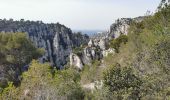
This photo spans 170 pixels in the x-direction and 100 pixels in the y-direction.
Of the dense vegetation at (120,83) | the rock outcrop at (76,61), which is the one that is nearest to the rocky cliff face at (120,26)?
the rock outcrop at (76,61)

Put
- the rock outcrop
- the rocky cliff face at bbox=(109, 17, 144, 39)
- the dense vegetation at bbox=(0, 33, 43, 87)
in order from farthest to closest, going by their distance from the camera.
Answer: the rock outcrop
the rocky cliff face at bbox=(109, 17, 144, 39)
the dense vegetation at bbox=(0, 33, 43, 87)

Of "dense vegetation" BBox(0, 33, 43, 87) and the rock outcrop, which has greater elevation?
"dense vegetation" BBox(0, 33, 43, 87)

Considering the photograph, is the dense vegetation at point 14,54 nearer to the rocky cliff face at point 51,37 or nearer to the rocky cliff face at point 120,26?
the rocky cliff face at point 120,26

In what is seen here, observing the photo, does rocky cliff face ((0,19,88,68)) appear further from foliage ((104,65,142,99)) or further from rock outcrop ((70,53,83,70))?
foliage ((104,65,142,99))

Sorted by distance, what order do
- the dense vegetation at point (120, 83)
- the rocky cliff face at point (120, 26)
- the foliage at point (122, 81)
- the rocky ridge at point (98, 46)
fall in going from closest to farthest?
1. the dense vegetation at point (120, 83)
2. the foliage at point (122, 81)
3. the rocky cliff face at point (120, 26)
4. the rocky ridge at point (98, 46)

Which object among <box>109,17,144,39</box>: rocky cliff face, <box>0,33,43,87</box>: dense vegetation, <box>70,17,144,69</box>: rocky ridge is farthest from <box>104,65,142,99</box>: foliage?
<box>70,17,144,69</box>: rocky ridge

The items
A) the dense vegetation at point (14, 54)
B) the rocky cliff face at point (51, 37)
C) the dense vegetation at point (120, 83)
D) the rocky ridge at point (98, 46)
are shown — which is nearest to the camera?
the dense vegetation at point (120, 83)

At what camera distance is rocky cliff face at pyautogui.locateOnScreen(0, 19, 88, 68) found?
140m

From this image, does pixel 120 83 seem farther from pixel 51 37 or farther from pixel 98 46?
pixel 51 37

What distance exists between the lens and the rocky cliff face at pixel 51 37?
140 m

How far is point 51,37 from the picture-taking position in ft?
480

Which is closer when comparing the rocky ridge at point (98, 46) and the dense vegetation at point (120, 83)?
the dense vegetation at point (120, 83)

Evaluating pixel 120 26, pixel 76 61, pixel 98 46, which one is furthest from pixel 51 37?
pixel 120 26

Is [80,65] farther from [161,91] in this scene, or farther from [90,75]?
[161,91]
